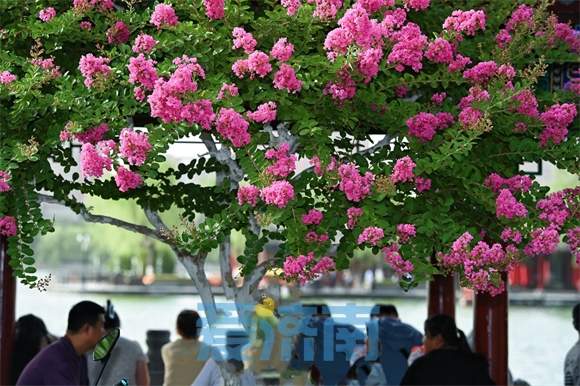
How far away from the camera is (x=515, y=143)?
21.0 ft

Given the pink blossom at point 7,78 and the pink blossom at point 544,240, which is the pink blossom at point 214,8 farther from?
the pink blossom at point 544,240

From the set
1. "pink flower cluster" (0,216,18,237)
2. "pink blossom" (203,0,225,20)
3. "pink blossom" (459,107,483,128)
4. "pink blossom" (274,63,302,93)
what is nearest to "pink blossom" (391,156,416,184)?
"pink blossom" (459,107,483,128)

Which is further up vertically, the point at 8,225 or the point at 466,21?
the point at 466,21

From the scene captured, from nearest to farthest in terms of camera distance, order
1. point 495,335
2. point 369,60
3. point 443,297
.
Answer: point 369,60 → point 495,335 → point 443,297

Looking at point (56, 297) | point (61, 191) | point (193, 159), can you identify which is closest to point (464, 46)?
point (193, 159)

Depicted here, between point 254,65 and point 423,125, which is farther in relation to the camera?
point 423,125

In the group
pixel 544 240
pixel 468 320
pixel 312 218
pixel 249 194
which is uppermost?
pixel 249 194

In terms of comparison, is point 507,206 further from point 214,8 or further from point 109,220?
point 109,220

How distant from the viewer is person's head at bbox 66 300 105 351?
5781 millimetres

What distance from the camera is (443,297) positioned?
10766mm

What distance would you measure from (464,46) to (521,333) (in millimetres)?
48437

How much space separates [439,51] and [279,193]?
1229 mm

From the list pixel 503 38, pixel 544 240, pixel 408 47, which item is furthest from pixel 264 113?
pixel 544 240

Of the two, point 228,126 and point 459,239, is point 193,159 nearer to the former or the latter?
point 228,126
